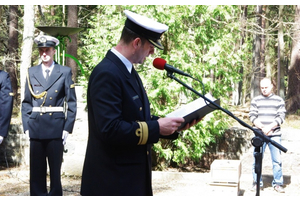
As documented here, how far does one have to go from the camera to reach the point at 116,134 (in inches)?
104

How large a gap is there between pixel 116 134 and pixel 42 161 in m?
3.36

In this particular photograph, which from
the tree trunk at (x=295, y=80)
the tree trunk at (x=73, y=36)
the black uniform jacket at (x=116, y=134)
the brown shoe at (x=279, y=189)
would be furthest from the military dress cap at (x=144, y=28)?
the tree trunk at (x=295, y=80)

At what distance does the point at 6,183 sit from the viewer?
8.65 meters

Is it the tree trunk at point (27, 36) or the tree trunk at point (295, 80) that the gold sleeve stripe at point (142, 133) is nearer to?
the tree trunk at point (27, 36)

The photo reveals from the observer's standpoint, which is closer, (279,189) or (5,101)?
(5,101)

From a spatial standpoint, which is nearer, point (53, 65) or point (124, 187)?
point (124, 187)

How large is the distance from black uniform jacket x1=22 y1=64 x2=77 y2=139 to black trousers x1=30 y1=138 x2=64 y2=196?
102 millimetres

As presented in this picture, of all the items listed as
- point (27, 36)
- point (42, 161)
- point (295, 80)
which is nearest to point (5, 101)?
point (42, 161)

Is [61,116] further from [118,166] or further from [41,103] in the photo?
[118,166]

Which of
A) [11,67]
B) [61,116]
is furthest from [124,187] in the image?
[11,67]

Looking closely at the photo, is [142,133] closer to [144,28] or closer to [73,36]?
[144,28]

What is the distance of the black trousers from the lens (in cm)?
575

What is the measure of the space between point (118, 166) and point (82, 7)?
56.2ft

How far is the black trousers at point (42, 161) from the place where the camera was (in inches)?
226
